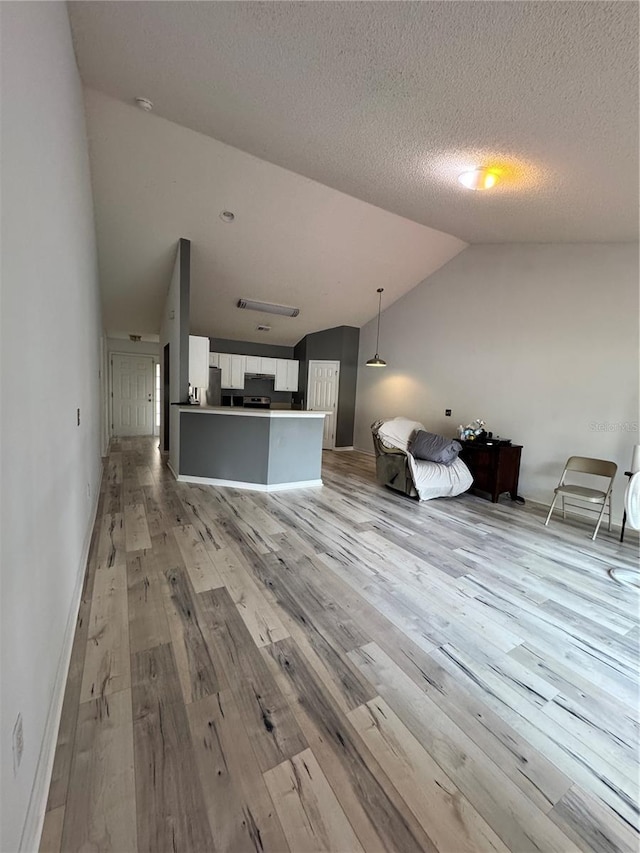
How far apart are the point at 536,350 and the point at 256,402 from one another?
533 cm

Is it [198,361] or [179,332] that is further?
[198,361]

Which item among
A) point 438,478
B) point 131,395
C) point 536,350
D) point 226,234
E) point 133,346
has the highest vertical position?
point 226,234

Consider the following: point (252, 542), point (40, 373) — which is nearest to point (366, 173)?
point (40, 373)

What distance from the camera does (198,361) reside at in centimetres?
529

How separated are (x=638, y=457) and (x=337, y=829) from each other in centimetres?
336

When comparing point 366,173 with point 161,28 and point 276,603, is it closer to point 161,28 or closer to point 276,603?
point 161,28

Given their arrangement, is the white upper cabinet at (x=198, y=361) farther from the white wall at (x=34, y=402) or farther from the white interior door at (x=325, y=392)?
the white wall at (x=34, y=402)

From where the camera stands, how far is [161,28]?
186cm

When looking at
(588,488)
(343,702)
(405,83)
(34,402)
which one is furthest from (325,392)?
(34,402)

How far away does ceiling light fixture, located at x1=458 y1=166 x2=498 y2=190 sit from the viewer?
2758mm

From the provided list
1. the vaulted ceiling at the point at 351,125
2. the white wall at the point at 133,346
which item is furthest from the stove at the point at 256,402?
the vaulted ceiling at the point at 351,125

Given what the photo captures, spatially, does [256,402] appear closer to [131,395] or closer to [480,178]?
[131,395]

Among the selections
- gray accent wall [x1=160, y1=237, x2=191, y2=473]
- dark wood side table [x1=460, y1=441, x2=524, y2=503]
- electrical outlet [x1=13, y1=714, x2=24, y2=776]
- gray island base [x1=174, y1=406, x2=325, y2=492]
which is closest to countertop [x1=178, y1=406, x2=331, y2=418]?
gray island base [x1=174, y1=406, x2=325, y2=492]

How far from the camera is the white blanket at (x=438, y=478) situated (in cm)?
Answer: 431
